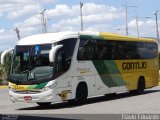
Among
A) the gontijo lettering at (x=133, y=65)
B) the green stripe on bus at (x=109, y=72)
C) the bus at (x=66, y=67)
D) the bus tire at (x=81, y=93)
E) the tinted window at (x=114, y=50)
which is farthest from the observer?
the gontijo lettering at (x=133, y=65)

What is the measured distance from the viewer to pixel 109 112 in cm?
A: 1647

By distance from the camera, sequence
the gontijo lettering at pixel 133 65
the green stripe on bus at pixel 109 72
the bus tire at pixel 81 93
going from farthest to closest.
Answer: the gontijo lettering at pixel 133 65
the green stripe on bus at pixel 109 72
the bus tire at pixel 81 93

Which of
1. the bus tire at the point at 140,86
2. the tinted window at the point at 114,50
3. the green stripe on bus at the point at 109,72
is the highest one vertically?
the tinted window at the point at 114,50

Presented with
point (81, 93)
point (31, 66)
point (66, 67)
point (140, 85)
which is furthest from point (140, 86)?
point (31, 66)

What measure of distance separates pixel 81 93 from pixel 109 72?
267 centimetres

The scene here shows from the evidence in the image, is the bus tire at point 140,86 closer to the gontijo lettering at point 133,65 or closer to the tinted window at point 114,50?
the gontijo lettering at point 133,65

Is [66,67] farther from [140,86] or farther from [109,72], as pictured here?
[140,86]

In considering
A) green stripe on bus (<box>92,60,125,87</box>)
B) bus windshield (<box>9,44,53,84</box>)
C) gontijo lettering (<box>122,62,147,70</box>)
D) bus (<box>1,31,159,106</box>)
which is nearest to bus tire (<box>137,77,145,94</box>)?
gontijo lettering (<box>122,62,147,70</box>)

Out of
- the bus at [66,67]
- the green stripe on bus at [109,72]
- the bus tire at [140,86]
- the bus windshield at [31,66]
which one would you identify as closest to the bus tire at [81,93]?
the bus at [66,67]

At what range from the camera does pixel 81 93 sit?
20.5 m

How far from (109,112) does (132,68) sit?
855 centimetres

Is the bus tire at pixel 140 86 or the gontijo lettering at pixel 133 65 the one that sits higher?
the gontijo lettering at pixel 133 65

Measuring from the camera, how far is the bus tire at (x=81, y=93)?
66.7 feet

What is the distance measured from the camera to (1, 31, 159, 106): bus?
1897 cm
